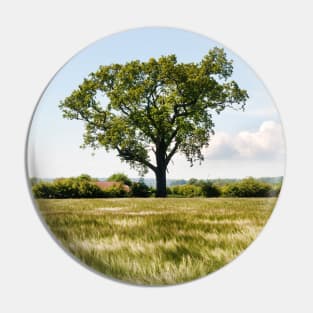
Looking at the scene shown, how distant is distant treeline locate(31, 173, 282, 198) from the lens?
265 inches

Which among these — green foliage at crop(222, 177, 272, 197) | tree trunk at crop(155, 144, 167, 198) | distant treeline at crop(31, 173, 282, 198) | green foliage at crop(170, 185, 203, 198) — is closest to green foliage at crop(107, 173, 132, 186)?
distant treeline at crop(31, 173, 282, 198)

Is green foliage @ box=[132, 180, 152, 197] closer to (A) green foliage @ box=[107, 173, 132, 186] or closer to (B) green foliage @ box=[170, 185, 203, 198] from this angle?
(A) green foliage @ box=[107, 173, 132, 186]

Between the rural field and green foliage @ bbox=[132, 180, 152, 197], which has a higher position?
green foliage @ bbox=[132, 180, 152, 197]

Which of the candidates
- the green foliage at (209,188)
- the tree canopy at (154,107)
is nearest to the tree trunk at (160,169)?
the tree canopy at (154,107)

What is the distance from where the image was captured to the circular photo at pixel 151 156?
668cm

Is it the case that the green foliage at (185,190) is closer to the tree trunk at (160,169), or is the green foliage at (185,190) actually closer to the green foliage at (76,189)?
the tree trunk at (160,169)

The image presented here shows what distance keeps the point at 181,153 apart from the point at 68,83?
1562 millimetres

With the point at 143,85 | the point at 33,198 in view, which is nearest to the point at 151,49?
the point at 143,85

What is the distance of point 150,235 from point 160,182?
629mm

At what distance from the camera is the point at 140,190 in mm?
6816

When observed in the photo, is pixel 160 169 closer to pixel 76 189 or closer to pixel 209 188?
pixel 209 188

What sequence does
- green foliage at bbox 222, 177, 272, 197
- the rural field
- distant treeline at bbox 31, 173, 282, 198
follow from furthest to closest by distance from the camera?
green foliage at bbox 222, 177, 272, 197 → distant treeline at bbox 31, 173, 282, 198 → the rural field

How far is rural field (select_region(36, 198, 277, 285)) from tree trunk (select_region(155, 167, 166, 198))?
0.27 feet

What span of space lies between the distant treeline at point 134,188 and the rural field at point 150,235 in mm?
75
